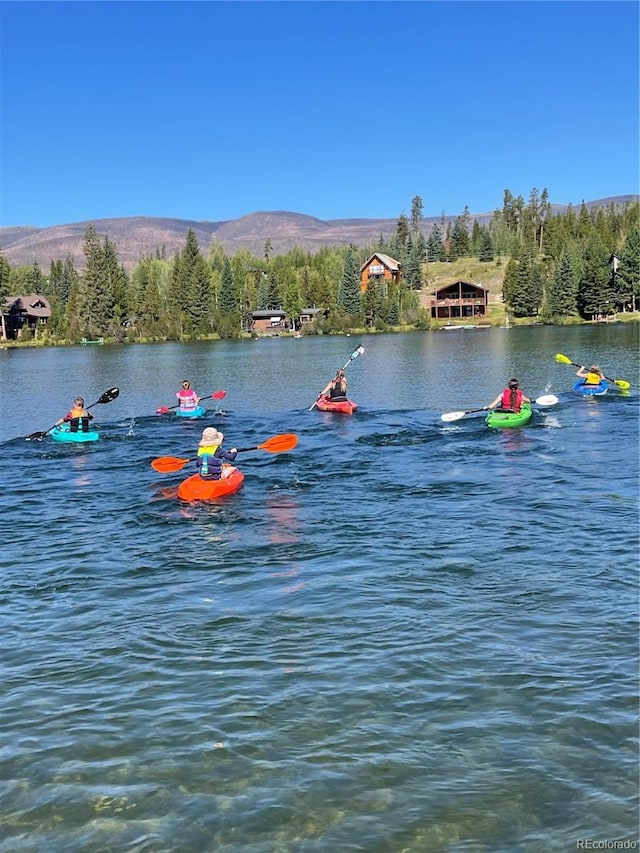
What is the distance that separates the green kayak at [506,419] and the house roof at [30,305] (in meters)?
120

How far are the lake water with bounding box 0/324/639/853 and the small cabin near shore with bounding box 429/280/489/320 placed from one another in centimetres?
11391

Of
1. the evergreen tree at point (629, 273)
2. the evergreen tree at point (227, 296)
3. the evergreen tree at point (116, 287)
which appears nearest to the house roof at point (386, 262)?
the evergreen tree at point (227, 296)

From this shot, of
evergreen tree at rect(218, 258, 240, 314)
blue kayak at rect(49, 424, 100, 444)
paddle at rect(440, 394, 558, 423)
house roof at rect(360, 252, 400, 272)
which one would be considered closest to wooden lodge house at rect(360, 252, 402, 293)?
house roof at rect(360, 252, 400, 272)

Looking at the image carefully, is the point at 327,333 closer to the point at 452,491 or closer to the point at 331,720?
the point at 452,491

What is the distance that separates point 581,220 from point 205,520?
159m

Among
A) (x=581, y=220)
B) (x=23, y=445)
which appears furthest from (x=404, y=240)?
(x=23, y=445)

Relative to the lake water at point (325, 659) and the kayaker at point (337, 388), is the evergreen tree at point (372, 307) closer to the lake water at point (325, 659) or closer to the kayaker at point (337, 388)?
the kayaker at point (337, 388)

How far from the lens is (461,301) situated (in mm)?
131375

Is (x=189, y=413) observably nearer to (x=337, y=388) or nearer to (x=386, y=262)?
(x=337, y=388)

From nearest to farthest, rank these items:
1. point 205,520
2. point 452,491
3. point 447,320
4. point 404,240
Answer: point 205,520 → point 452,491 → point 447,320 → point 404,240

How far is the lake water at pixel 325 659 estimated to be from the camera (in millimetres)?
6613

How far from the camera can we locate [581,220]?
15788 cm

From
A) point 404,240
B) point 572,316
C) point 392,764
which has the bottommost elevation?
point 392,764

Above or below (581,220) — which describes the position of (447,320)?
below
